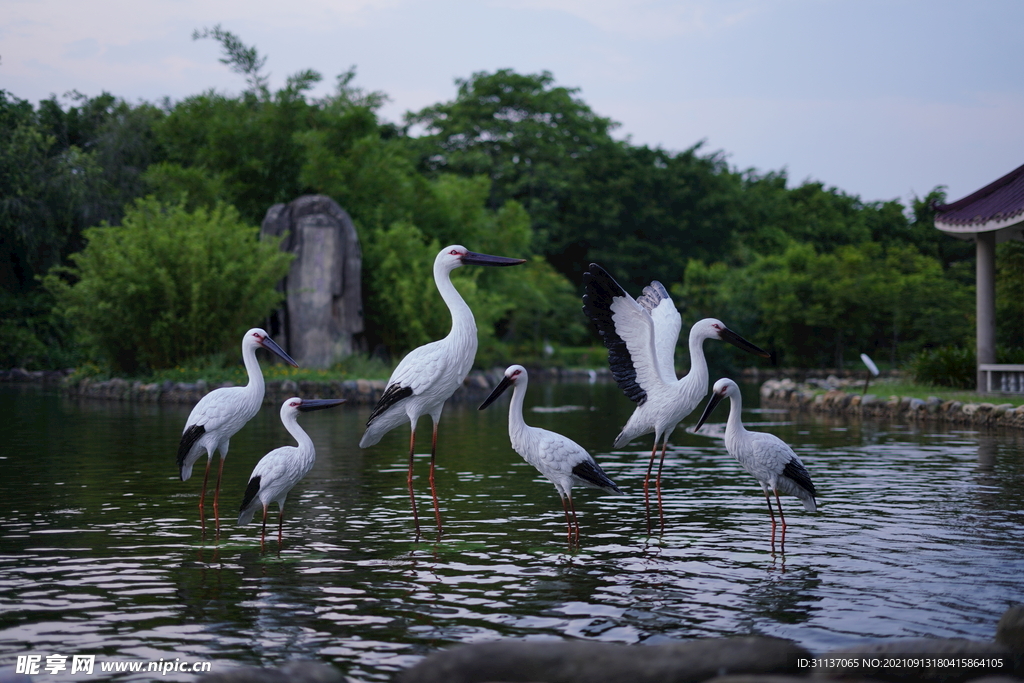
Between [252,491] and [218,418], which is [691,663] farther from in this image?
[218,418]

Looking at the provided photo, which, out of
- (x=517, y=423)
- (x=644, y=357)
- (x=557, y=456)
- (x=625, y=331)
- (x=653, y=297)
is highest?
(x=653, y=297)

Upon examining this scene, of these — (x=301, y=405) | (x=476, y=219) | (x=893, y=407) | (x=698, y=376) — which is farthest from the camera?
(x=476, y=219)

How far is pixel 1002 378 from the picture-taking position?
1961 centimetres

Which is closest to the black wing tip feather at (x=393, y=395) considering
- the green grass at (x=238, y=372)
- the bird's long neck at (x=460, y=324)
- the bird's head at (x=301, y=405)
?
the bird's head at (x=301, y=405)

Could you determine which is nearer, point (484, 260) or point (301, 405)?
point (301, 405)

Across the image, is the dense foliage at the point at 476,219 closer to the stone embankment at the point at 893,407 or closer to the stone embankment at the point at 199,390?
the stone embankment at the point at 199,390

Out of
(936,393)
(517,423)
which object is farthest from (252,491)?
(936,393)

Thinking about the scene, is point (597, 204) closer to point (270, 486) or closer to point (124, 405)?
point (124, 405)

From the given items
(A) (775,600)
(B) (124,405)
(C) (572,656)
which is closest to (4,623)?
(C) (572,656)

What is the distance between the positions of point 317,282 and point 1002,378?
19066mm

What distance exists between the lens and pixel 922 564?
21.4 ft

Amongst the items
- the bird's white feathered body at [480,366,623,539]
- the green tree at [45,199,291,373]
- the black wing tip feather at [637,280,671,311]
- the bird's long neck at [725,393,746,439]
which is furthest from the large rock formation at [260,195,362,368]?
the bird's long neck at [725,393,746,439]

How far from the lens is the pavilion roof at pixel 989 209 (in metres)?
18.3

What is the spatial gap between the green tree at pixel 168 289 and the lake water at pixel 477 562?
14.0 m
